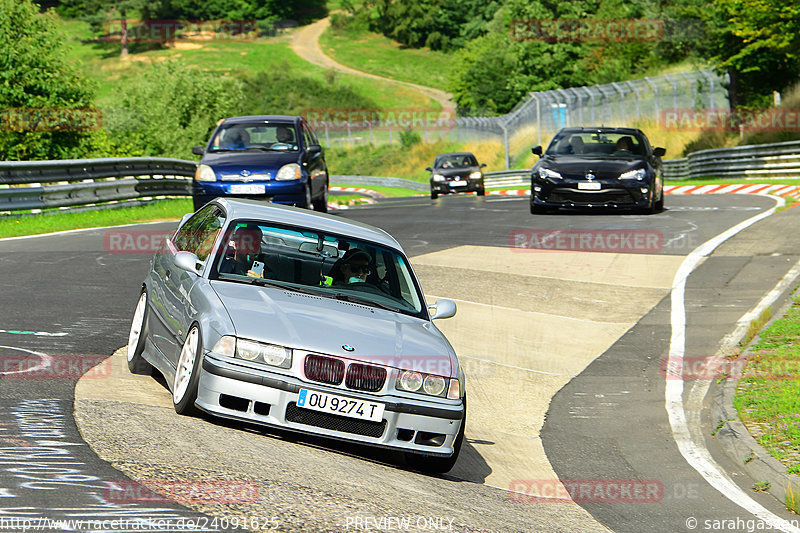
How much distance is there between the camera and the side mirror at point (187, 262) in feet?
23.9

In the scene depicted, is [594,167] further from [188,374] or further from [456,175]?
[456,175]

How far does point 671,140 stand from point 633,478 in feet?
140

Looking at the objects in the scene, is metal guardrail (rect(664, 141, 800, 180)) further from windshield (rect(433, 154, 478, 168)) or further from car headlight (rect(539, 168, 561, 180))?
car headlight (rect(539, 168, 561, 180))

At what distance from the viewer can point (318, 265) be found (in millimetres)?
7867

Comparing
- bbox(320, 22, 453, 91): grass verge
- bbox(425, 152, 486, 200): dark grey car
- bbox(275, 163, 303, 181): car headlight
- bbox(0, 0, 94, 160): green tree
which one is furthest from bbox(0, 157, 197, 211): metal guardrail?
bbox(320, 22, 453, 91): grass verge

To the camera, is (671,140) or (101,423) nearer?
(101,423)

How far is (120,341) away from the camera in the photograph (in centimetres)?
959

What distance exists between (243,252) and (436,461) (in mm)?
2080

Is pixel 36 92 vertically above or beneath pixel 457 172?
above

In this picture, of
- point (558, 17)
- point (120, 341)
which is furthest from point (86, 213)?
point (558, 17)

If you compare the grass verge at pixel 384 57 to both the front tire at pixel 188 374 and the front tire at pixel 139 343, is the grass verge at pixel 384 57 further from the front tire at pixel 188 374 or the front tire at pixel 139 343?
the front tire at pixel 188 374

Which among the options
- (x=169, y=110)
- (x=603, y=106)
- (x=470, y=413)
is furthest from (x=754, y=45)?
(x=470, y=413)

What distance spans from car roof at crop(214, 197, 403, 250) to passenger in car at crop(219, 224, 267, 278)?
12 cm

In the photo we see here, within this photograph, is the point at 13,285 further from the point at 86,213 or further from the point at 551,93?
the point at 551,93
